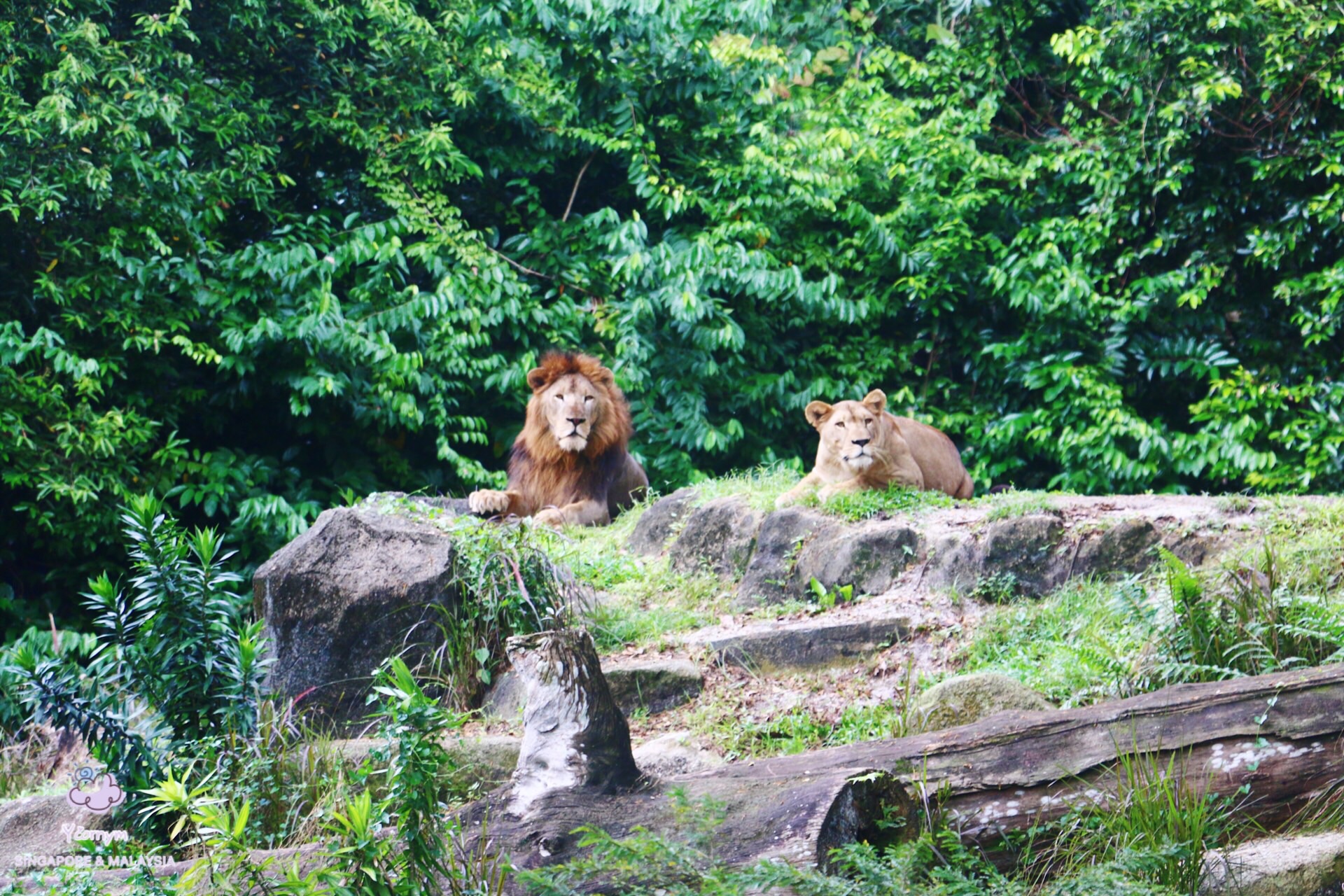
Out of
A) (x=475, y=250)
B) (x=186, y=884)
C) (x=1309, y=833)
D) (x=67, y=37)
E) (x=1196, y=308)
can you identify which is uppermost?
(x=67, y=37)

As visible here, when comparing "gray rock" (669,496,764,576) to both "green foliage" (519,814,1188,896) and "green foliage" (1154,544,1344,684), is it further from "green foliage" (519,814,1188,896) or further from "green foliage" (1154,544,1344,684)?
"green foliage" (519,814,1188,896)

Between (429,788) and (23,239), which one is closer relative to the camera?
(429,788)

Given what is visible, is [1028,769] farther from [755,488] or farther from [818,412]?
[755,488]

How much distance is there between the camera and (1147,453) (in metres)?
10.4

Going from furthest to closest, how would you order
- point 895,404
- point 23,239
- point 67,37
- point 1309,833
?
point 895,404, point 23,239, point 67,37, point 1309,833

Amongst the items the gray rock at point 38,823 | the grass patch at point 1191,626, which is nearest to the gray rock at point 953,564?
the grass patch at point 1191,626

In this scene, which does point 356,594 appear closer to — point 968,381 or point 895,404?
point 895,404

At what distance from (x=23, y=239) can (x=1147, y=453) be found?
9494mm

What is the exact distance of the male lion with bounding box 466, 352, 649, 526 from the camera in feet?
29.1

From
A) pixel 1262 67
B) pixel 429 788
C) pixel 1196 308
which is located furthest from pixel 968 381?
pixel 429 788

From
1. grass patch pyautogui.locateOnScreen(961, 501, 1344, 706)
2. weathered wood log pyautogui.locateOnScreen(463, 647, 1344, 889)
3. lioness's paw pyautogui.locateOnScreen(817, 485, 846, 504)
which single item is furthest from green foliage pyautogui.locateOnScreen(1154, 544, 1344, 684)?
lioness's paw pyautogui.locateOnScreen(817, 485, 846, 504)

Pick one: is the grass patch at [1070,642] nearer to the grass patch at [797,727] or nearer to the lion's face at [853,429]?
the grass patch at [797,727]

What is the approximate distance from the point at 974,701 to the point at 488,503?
179 inches

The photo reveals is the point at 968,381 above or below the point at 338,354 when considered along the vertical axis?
below
